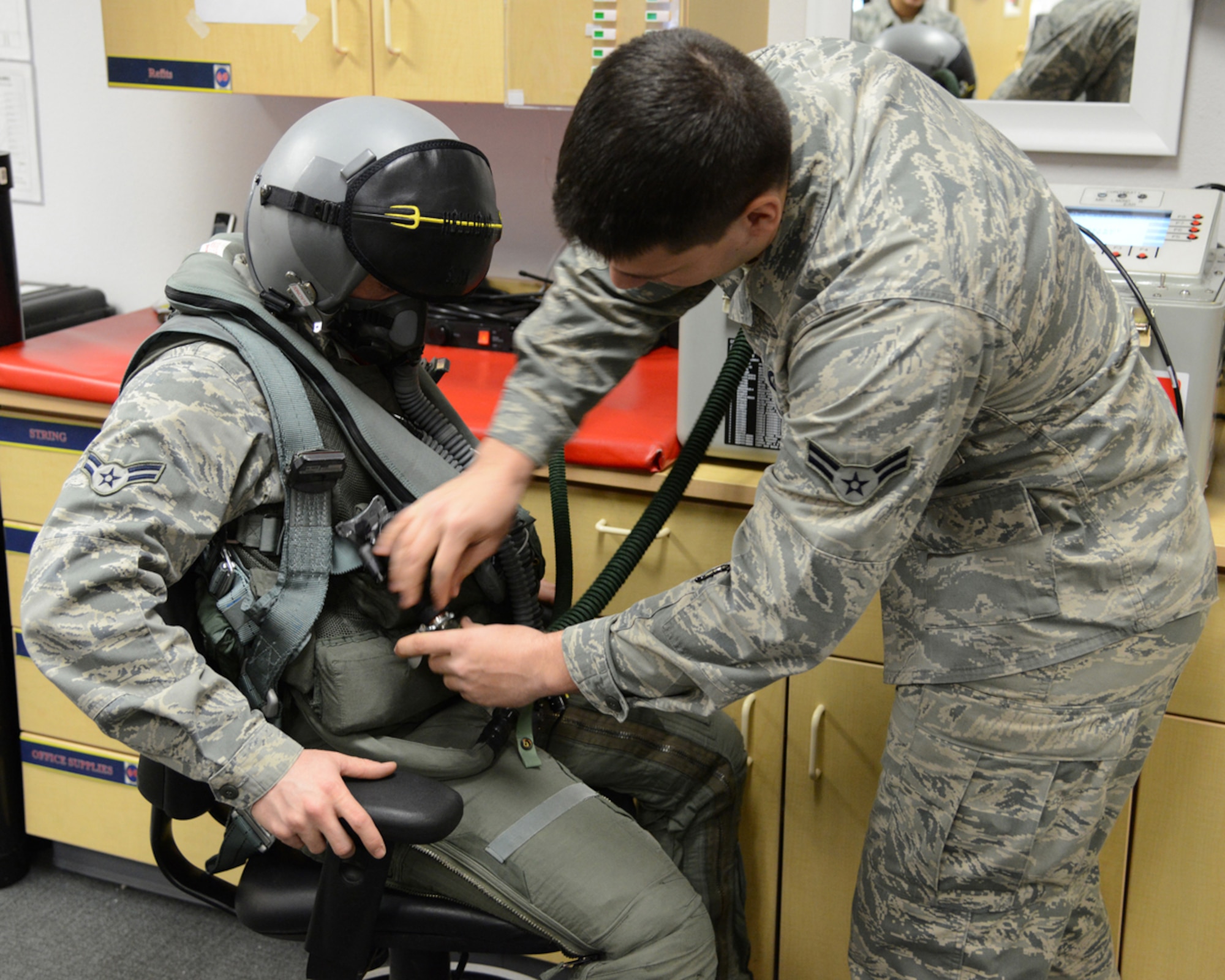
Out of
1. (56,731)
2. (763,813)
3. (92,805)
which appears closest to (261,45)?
(56,731)

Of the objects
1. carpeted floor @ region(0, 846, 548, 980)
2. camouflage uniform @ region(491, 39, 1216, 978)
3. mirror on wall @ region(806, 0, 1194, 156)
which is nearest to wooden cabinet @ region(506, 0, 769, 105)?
mirror on wall @ region(806, 0, 1194, 156)

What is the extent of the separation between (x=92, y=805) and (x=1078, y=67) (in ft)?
6.62

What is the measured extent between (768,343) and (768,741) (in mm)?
710

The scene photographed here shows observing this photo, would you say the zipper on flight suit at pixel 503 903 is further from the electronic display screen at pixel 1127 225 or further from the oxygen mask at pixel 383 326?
the electronic display screen at pixel 1127 225

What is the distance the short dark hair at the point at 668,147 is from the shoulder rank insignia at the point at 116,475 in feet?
1.44

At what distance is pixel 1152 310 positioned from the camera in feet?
4.51

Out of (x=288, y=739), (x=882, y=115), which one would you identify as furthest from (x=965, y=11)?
(x=288, y=739)

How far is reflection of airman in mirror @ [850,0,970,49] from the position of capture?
1.84 m

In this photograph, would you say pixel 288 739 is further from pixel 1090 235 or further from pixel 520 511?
pixel 1090 235

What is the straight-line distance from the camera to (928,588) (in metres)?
1.21

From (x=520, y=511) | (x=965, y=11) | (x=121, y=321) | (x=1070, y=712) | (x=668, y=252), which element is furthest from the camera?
(x=121, y=321)

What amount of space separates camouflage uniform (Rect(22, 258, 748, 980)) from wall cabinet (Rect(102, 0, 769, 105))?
79 centimetres

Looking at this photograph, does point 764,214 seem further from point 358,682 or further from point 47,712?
point 47,712

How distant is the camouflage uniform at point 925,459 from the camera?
97cm
